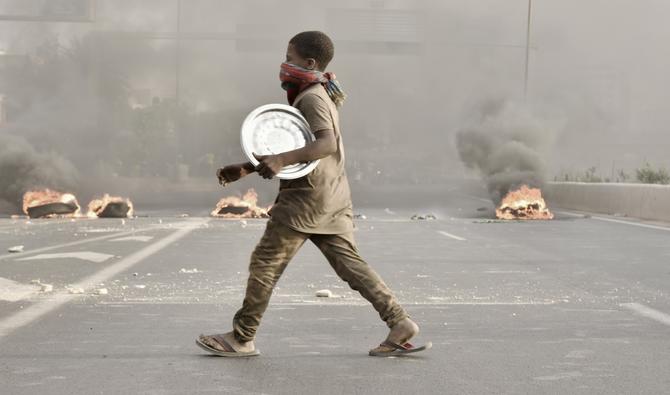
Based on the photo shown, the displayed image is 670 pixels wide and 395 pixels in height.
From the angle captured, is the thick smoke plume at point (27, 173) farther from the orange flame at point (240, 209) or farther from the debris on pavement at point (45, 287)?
the debris on pavement at point (45, 287)

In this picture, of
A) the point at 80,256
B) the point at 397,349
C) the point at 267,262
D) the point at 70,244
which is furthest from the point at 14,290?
the point at 70,244

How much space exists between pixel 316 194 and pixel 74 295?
374cm

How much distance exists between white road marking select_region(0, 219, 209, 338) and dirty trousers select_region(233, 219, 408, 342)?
175 cm

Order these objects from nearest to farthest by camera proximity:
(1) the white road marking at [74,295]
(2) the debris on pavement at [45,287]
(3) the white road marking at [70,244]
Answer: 1. (1) the white road marking at [74,295]
2. (2) the debris on pavement at [45,287]
3. (3) the white road marking at [70,244]

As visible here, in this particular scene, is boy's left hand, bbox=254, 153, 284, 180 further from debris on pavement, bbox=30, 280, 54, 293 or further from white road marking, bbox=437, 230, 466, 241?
white road marking, bbox=437, 230, 466, 241

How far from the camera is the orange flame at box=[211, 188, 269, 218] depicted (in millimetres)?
22859

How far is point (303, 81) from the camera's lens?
6.22 m

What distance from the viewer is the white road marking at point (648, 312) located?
26.7ft

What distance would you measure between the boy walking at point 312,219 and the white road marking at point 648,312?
2495 mm

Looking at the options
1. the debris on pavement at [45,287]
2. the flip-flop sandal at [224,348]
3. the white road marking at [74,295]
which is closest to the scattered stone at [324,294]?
the white road marking at [74,295]

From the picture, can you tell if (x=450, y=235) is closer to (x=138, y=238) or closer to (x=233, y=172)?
(x=138, y=238)

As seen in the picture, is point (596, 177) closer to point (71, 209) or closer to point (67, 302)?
point (71, 209)

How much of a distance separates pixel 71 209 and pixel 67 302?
14303 millimetres

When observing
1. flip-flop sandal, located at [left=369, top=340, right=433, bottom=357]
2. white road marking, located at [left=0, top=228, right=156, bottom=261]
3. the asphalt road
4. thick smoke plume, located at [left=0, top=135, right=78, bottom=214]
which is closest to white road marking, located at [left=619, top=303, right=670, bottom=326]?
the asphalt road
